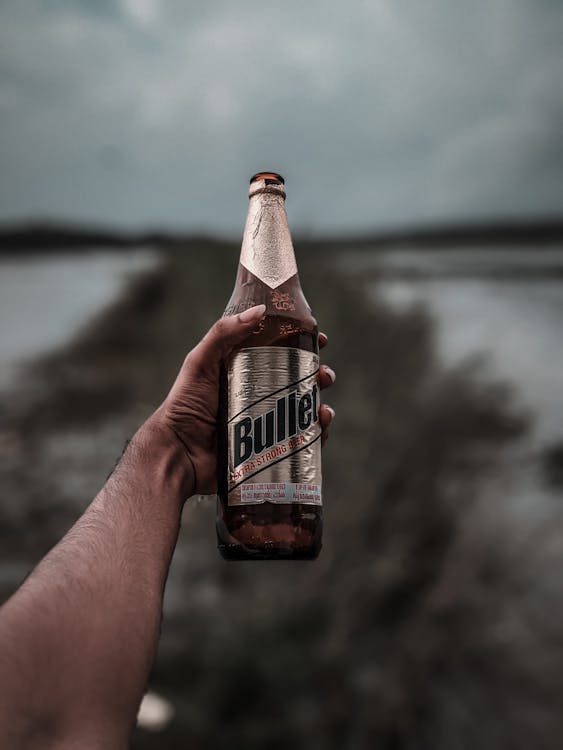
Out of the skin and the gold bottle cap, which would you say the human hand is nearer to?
the skin

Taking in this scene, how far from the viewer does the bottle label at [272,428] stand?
213 centimetres

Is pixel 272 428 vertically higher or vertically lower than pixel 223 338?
lower

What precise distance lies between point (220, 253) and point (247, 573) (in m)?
4.52

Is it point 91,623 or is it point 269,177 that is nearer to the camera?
point 91,623

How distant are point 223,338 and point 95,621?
2.68ft

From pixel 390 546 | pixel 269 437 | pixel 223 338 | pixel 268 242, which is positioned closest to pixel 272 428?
pixel 269 437

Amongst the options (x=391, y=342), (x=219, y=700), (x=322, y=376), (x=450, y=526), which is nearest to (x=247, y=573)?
(x=219, y=700)

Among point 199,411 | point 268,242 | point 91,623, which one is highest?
point 268,242

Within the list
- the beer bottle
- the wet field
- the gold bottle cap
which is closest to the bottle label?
the beer bottle

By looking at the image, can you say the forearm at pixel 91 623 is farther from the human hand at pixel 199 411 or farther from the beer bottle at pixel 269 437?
the human hand at pixel 199 411

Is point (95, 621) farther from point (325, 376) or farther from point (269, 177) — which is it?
point (269, 177)

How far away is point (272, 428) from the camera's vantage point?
7.06 ft

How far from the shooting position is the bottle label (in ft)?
6.98

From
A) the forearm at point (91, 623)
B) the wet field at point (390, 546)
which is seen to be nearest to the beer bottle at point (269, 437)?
the forearm at point (91, 623)
